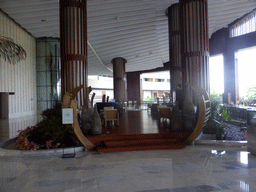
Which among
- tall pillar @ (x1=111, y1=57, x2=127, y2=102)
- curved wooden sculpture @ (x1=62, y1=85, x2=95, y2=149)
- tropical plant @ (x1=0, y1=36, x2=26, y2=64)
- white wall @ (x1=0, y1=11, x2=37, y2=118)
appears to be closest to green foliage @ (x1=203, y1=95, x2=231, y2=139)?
curved wooden sculpture @ (x1=62, y1=85, x2=95, y2=149)

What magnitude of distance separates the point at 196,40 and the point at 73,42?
396cm

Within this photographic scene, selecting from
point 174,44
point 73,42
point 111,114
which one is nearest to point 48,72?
point 73,42

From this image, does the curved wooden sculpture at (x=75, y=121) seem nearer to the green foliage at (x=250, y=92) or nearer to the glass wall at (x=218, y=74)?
the glass wall at (x=218, y=74)

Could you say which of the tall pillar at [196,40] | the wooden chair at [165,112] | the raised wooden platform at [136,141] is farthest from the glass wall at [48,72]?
the raised wooden platform at [136,141]

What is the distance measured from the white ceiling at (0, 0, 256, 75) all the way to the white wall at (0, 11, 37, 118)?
647 millimetres

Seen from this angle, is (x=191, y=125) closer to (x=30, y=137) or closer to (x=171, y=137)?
(x=171, y=137)

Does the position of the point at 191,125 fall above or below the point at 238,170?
above

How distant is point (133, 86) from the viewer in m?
25.5

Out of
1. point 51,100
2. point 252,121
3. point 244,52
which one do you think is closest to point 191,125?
point 252,121

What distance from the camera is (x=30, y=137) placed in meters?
4.89

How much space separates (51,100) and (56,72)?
6.42ft

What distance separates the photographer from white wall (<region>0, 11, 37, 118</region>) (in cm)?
1080

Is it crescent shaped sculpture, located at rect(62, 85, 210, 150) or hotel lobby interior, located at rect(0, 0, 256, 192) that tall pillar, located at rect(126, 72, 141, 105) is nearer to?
hotel lobby interior, located at rect(0, 0, 256, 192)

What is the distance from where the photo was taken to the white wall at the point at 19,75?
10.8 m
